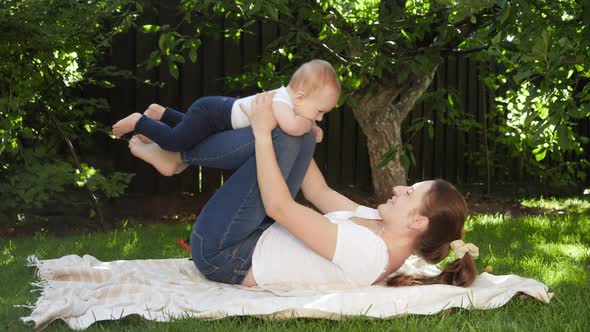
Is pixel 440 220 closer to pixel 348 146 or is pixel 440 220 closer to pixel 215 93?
pixel 215 93

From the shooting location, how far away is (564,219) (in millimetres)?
5094

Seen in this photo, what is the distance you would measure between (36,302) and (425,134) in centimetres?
528

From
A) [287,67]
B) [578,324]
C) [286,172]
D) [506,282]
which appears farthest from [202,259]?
[287,67]

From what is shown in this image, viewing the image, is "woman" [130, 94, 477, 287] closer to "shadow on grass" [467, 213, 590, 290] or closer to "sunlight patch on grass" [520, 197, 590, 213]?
"shadow on grass" [467, 213, 590, 290]

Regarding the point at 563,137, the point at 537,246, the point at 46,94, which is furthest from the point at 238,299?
the point at 46,94

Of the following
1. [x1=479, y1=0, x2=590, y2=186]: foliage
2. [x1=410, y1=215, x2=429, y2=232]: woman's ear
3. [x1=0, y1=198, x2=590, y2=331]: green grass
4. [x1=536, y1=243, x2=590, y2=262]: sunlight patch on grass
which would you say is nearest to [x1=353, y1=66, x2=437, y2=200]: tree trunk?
[x1=479, y1=0, x2=590, y2=186]: foliage

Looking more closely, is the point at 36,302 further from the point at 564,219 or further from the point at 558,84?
the point at 564,219

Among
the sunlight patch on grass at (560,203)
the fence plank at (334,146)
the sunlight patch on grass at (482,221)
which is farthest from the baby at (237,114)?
the sunlight patch on grass at (560,203)

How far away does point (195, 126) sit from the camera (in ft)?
9.00

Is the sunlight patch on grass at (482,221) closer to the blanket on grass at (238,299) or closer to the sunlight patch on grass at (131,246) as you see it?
the blanket on grass at (238,299)

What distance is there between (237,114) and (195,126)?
0.56ft

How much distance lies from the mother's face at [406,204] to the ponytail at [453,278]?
0.26 m

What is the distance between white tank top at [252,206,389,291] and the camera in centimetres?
254

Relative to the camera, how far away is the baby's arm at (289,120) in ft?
8.34
